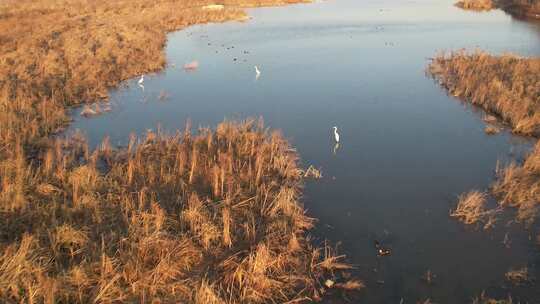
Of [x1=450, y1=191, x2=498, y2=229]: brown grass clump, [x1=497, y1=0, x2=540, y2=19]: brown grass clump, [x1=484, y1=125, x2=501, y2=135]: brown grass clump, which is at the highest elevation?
[x1=497, y1=0, x2=540, y2=19]: brown grass clump

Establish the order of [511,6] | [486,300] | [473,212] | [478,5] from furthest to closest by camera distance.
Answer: [478,5] → [511,6] → [473,212] → [486,300]

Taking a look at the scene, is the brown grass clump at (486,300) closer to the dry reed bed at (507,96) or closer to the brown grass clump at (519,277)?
the brown grass clump at (519,277)

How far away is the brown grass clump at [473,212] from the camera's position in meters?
9.96

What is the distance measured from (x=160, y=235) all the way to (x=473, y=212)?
725 cm

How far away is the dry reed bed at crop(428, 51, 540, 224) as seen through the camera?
10.6m

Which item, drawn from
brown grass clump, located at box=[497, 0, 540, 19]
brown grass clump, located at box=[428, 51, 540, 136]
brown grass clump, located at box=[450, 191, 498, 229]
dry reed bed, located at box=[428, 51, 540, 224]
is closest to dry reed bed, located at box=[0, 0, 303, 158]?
brown grass clump, located at box=[450, 191, 498, 229]

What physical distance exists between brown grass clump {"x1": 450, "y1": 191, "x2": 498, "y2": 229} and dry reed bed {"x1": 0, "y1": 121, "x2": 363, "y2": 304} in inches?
140

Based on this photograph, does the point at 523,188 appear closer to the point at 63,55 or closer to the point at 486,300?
the point at 486,300

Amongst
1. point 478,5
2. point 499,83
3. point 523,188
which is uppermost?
point 478,5

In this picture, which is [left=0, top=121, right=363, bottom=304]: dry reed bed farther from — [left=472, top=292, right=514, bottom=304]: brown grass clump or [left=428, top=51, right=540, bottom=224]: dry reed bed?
[left=428, top=51, right=540, bottom=224]: dry reed bed

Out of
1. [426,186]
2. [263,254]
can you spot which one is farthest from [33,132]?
[426,186]

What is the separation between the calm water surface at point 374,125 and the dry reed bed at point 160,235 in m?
1.28

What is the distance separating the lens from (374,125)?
634 inches

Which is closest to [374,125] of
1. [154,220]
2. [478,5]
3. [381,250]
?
[381,250]
